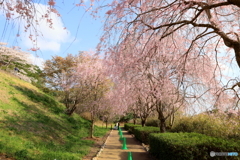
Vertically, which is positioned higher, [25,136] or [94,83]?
[94,83]

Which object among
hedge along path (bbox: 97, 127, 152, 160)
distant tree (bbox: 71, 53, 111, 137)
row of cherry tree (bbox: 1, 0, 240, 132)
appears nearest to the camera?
row of cherry tree (bbox: 1, 0, 240, 132)

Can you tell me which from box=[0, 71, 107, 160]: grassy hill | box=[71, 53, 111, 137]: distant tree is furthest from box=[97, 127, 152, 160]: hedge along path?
box=[71, 53, 111, 137]: distant tree

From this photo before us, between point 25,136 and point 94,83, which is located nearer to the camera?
point 25,136

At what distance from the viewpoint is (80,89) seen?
18.5 meters

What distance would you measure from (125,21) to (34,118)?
9.92 metres

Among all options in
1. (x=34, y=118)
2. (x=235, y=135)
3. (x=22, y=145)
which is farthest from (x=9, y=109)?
(x=235, y=135)

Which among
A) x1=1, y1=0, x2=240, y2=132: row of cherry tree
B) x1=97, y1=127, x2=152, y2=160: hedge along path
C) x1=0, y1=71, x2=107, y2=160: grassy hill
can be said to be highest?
x1=1, y1=0, x2=240, y2=132: row of cherry tree

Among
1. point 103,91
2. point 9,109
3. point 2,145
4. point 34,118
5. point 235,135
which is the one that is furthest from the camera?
point 103,91

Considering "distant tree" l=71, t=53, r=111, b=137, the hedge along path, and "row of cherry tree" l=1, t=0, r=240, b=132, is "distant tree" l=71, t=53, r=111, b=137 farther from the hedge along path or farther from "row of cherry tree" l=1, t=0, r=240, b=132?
the hedge along path

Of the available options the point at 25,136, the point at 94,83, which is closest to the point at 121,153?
the point at 25,136

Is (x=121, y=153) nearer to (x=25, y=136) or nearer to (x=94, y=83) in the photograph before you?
(x=25, y=136)

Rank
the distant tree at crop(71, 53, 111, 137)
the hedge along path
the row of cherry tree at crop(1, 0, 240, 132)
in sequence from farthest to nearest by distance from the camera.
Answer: the distant tree at crop(71, 53, 111, 137) < the hedge along path < the row of cherry tree at crop(1, 0, 240, 132)

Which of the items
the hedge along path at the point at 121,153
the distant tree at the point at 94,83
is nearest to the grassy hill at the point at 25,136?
the hedge along path at the point at 121,153

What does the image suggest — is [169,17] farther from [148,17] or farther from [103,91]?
[103,91]
